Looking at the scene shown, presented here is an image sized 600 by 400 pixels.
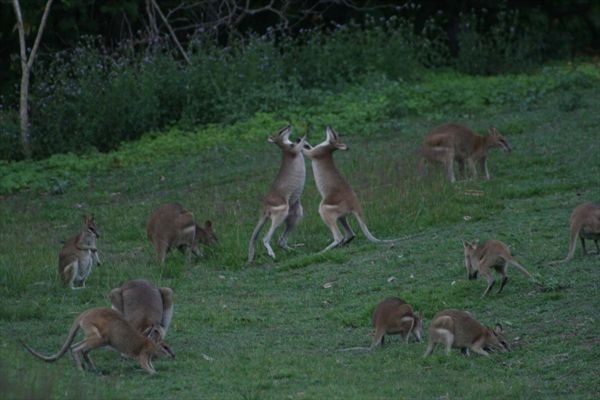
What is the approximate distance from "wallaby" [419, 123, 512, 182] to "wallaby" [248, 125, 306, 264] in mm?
2358

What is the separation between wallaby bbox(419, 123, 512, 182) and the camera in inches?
616

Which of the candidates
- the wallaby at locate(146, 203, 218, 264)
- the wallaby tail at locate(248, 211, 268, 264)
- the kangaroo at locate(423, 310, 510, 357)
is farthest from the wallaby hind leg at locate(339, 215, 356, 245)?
the kangaroo at locate(423, 310, 510, 357)

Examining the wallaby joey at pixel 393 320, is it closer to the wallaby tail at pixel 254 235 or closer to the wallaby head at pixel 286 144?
the wallaby tail at pixel 254 235

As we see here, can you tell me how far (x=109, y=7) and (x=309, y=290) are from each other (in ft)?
44.4

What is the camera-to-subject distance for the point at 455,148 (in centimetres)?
1575

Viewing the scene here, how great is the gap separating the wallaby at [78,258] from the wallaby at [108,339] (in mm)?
3134

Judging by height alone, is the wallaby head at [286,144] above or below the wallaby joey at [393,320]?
below

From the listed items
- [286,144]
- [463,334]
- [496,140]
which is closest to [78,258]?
[286,144]

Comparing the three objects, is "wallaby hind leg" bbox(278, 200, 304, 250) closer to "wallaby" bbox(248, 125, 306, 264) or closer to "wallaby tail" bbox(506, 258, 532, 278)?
"wallaby" bbox(248, 125, 306, 264)

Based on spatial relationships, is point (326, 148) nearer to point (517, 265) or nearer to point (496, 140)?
point (496, 140)

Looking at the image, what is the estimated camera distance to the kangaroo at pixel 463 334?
28.7ft

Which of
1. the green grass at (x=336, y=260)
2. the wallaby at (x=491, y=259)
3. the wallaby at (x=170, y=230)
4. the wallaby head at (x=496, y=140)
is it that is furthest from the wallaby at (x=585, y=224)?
the wallaby head at (x=496, y=140)

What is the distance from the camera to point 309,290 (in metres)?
11.6

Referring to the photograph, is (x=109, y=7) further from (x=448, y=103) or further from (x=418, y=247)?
(x=418, y=247)
